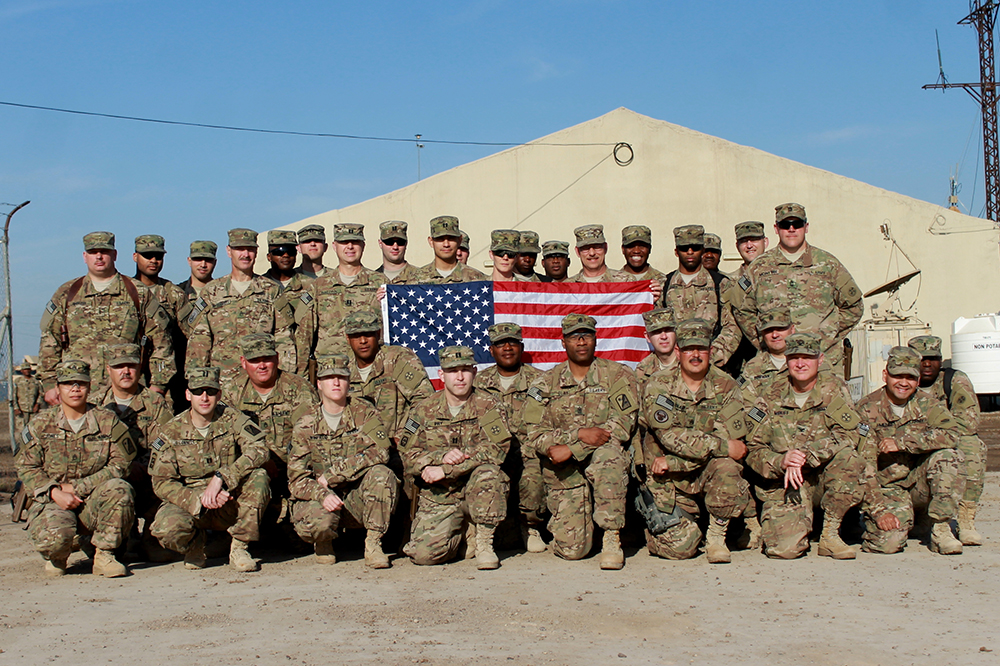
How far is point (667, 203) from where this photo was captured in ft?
67.2

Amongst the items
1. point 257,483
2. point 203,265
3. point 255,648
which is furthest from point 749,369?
point 203,265

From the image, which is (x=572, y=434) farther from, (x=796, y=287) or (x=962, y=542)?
(x=962, y=542)

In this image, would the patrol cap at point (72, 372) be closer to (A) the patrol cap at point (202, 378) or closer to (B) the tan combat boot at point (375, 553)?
(A) the patrol cap at point (202, 378)

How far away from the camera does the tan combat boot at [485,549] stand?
7047 mm

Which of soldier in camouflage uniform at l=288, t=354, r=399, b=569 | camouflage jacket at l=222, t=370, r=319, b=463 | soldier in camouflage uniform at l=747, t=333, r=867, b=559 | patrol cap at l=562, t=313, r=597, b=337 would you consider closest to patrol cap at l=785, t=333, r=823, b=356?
soldier in camouflage uniform at l=747, t=333, r=867, b=559

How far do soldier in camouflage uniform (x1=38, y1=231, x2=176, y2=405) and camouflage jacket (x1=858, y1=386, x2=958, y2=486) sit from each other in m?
6.23

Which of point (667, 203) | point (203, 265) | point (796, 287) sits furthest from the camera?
point (667, 203)

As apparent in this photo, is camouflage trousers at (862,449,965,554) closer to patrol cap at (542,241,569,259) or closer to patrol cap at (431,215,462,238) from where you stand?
patrol cap at (542,241,569,259)

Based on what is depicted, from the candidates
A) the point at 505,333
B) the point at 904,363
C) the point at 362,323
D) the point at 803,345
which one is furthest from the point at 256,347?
the point at 904,363

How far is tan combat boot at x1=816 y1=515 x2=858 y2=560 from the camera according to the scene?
23.2ft

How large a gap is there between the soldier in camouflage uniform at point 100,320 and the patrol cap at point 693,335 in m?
4.62

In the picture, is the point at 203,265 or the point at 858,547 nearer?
the point at 858,547

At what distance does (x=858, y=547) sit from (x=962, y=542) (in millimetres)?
862

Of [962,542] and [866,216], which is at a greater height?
[866,216]
